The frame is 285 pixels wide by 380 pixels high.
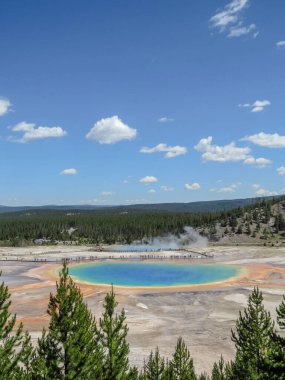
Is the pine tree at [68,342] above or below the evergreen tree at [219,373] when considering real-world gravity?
above

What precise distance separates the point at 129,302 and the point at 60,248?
86131 millimetres

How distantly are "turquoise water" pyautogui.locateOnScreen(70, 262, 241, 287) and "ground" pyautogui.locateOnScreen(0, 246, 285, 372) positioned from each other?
538cm

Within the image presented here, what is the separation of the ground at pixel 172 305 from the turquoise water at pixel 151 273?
17.6 feet

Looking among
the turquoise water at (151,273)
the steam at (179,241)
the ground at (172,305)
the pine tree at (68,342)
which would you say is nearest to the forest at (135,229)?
the steam at (179,241)

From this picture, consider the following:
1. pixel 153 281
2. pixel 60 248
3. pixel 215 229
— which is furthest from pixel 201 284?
pixel 215 229

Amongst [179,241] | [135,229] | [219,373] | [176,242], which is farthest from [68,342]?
[135,229]

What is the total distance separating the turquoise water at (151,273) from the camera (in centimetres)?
8439

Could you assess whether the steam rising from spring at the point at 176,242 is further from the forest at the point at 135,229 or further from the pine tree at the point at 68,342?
the pine tree at the point at 68,342

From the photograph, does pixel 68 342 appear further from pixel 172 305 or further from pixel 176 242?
pixel 176 242

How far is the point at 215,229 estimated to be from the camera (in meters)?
172

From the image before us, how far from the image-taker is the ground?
43438 mm

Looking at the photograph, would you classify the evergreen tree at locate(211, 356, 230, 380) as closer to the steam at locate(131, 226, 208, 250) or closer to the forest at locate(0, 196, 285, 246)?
the steam at locate(131, 226, 208, 250)

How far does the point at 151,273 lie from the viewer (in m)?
96.6

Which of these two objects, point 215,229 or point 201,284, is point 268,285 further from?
point 215,229
